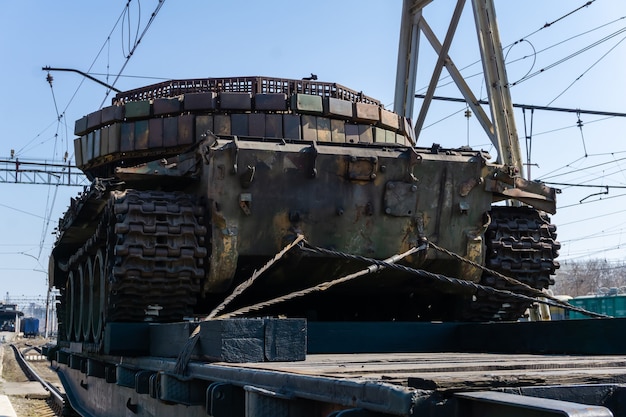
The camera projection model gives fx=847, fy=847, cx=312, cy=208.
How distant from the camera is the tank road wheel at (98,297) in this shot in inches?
297

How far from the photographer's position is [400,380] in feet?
9.63

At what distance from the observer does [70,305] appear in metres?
10.4

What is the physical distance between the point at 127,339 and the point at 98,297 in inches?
94.0

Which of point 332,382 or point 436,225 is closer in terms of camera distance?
point 332,382

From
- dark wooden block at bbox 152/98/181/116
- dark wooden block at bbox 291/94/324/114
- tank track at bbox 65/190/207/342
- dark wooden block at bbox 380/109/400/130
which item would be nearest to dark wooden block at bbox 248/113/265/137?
dark wooden block at bbox 291/94/324/114

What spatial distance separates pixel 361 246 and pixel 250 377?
3.93 meters

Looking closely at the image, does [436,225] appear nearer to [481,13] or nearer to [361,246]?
[361,246]

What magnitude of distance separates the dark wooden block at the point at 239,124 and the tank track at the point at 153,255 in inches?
58.9

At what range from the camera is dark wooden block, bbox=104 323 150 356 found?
6258 mm

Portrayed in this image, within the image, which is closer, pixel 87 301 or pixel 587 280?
pixel 87 301

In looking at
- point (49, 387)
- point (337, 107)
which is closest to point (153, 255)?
point (337, 107)

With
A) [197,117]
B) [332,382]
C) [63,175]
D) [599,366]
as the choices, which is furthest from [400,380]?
[63,175]

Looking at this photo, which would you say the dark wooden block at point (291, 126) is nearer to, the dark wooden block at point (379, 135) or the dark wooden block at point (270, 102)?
the dark wooden block at point (270, 102)

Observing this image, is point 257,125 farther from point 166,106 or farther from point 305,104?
point 166,106
